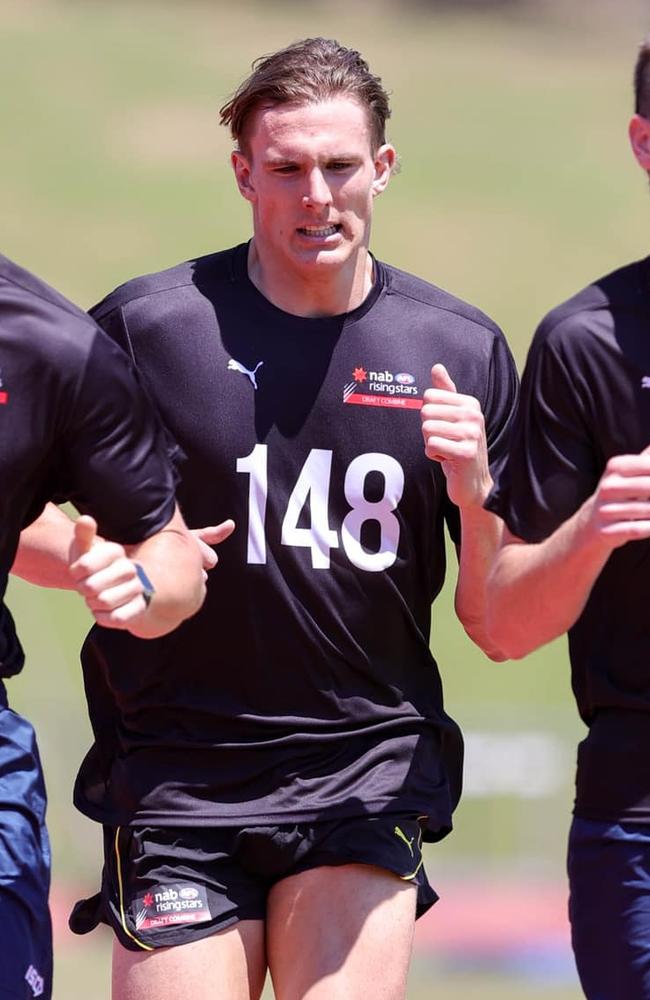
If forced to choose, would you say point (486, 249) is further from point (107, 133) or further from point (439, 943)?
point (439, 943)

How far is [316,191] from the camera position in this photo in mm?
4281

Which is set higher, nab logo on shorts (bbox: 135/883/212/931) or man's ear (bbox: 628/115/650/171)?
man's ear (bbox: 628/115/650/171)

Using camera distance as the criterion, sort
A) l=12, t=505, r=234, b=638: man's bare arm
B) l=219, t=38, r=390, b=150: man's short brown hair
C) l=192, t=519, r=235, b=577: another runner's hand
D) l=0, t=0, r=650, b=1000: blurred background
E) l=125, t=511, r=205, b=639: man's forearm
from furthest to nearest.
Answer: l=0, t=0, r=650, b=1000: blurred background, l=219, t=38, r=390, b=150: man's short brown hair, l=192, t=519, r=235, b=577: another runner's hand, l=125, t=511, r=205, b=639: man's forearm, l=12, t=505, r=234, b=638: man's bare arm

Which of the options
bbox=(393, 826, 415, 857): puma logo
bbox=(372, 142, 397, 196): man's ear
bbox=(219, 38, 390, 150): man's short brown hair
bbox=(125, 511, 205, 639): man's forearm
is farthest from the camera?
bbox=(372, 142, 397, 196): man's ear

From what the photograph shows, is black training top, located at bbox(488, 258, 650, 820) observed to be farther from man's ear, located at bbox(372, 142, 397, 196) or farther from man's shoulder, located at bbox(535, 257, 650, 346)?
man's ear, located at bbox(372, 142, 397, 196)

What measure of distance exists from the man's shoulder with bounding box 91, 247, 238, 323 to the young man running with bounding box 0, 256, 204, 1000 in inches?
33.9

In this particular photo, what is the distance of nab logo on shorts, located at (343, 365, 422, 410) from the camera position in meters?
4.38

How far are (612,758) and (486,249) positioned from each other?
69.3 feet

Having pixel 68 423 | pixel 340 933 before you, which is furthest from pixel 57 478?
pixel 340 933

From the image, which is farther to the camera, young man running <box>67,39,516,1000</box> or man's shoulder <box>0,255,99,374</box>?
young man running <box>67,39,516,1000</box>

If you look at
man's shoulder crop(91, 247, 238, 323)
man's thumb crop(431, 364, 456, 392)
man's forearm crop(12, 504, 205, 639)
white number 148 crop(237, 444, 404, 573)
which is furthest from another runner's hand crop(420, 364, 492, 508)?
man's shoulder crop(91, 247, 238, 323)

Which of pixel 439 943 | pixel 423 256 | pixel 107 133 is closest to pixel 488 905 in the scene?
pixel 439 943

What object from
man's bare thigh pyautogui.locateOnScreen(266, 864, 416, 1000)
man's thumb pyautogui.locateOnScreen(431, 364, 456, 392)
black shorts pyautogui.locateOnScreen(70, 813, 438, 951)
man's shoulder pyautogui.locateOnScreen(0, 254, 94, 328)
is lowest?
man's bare thigh pyautogui.locateOnScreen(266, 864, 416, 1000)

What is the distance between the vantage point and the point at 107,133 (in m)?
27.5
